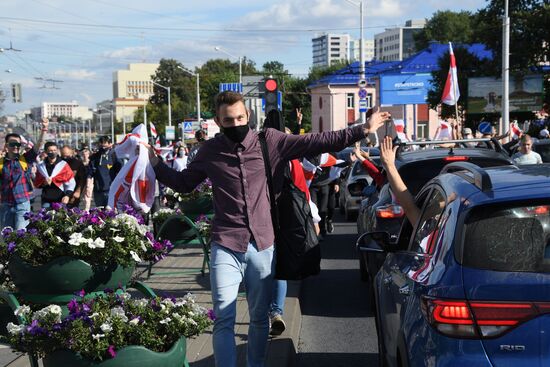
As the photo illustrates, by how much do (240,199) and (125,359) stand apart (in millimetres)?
1294

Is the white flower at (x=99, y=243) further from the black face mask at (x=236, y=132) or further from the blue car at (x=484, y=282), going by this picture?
the blue car at (x=484, y=282)

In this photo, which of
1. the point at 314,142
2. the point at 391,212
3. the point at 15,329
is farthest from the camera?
the point at 391,212

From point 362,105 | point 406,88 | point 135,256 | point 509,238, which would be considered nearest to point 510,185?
point 509,238

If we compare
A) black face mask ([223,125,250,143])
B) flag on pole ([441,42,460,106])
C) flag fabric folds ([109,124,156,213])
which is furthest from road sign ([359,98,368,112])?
black face mask ([223,125,250,143])

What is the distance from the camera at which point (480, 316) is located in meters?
3.11

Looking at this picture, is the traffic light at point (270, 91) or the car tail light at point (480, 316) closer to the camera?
the car tail light at point (480, 316)

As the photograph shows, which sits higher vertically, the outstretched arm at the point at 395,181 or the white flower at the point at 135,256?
the outstretched arm at the point at 395,181

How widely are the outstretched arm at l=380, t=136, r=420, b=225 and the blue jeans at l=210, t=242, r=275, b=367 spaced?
36.4 inches

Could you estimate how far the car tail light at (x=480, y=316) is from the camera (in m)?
3.05

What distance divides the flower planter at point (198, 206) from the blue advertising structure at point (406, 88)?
47.1 metres

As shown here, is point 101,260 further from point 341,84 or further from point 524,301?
point 341,84

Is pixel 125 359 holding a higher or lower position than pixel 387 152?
lower

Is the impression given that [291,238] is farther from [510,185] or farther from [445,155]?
[445,155]

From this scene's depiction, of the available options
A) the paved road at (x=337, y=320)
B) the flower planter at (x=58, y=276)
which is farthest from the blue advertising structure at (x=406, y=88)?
the flower planter at (x=58, y=276)
